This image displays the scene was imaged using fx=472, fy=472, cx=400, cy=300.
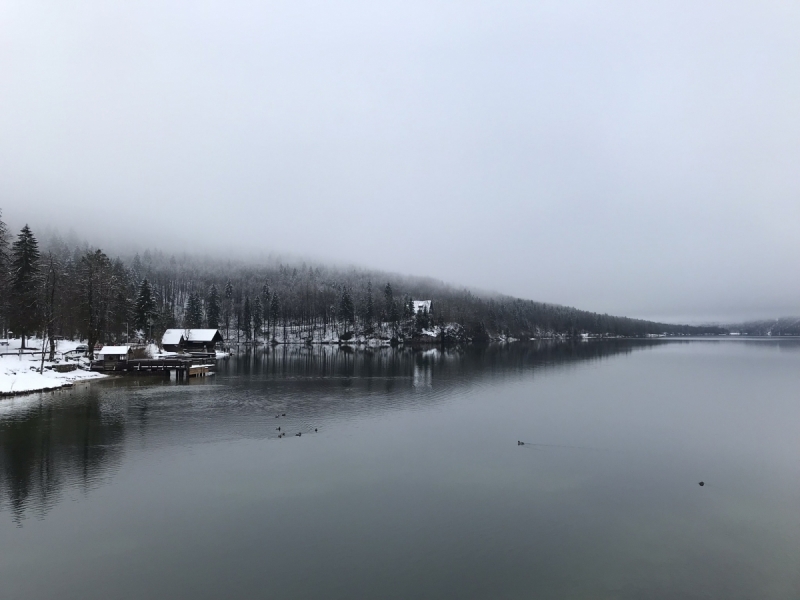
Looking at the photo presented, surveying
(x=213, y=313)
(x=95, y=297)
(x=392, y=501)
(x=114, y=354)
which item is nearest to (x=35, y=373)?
(x=114, y=354)

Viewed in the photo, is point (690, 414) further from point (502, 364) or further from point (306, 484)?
point (502, 364)

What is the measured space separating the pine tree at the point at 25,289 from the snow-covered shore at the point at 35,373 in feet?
13.1

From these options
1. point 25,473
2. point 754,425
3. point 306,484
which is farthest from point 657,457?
point 25,473

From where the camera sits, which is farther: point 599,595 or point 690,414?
point 690,414

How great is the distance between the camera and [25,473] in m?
21.2

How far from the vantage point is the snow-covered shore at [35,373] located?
4100 cm

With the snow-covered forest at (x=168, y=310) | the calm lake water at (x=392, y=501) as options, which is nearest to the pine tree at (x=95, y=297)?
the snow-covered forest at (x=168, y=310)

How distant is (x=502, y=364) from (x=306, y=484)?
6184 centimetres

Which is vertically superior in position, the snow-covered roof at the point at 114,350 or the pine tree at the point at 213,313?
the pine tree at the point at 213,313

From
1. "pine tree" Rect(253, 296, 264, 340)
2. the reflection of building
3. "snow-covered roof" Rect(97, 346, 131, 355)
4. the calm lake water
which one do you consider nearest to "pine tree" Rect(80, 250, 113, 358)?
"snow-covered roof" Rect(97, 346, 131, 355)

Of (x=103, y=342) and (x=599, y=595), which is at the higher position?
(x=103, y=342)

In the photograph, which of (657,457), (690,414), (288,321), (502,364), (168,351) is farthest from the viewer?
(288,321)

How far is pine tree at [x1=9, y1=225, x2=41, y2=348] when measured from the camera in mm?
57906

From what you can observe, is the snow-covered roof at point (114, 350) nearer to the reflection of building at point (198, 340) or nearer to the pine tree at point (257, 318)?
the reflection of building at point (198, 340)
